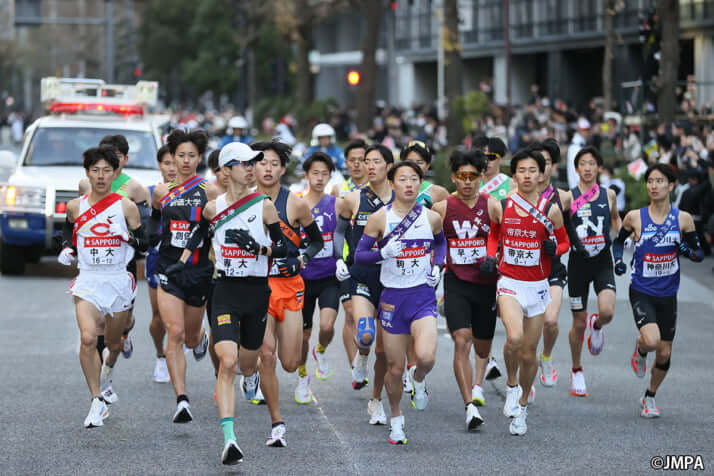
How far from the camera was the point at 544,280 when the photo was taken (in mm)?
9086

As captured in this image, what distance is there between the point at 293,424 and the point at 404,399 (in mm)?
1533

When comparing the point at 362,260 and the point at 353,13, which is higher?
the point at 353,13

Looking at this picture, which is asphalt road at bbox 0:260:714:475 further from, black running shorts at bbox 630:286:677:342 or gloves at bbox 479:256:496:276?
gloves at bbox 479:256:496:276

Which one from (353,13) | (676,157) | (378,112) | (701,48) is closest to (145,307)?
(676,157)

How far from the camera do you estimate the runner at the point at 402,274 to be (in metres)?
8.47

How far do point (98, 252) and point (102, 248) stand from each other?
0.04 metres

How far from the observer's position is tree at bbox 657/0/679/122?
2712 centimetres

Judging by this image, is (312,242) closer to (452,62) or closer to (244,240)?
(244,240)

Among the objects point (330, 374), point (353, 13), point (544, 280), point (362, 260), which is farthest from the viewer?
point (353, 13)

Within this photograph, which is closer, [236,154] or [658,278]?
[236,154]

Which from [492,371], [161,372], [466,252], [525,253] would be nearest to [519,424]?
[525,253]

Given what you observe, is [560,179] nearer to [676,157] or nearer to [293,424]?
[676,157]

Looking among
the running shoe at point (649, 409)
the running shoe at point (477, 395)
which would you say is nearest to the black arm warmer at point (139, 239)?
the running shoe at point (477, 395)

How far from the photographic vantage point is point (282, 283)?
880cm
